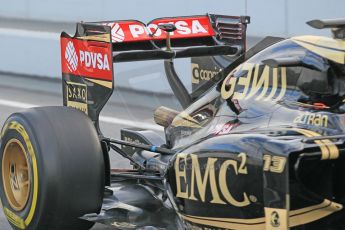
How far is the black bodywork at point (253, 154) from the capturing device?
134 inches

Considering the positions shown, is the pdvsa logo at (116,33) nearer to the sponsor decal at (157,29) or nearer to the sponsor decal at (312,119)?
the sponsor decal at (157,29)

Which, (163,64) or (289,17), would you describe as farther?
(289,17)

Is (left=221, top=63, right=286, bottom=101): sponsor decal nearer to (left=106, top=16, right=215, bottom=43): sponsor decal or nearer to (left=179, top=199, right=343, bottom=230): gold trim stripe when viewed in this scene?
(left=179, top=199, right=343, bottom=230): gold trim stripe

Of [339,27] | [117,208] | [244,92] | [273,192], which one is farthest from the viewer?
[117,208]

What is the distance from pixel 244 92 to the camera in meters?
4.19

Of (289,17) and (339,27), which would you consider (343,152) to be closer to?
(339,27)

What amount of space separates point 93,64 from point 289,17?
4.36 meters

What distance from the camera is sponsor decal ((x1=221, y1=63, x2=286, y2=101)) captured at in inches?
159

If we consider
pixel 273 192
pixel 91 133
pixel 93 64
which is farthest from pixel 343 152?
pixel 93 64

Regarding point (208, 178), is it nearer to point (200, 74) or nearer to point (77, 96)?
→ point (77, 96)

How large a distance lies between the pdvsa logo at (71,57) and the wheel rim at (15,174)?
2.08 ft

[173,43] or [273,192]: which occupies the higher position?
[173,43]

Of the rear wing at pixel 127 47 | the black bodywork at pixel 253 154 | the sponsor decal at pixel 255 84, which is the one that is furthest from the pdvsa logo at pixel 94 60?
the sponsor decal at pixel 255 84

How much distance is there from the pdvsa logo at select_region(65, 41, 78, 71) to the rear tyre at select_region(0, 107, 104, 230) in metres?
0.49
